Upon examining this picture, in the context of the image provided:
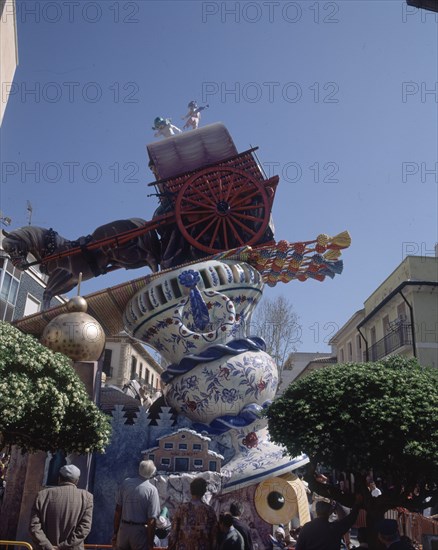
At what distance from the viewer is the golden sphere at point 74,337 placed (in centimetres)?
1203

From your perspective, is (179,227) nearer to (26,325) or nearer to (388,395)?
(26,325)

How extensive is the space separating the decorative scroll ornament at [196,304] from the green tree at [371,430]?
529 cm

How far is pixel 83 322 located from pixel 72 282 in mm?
3666

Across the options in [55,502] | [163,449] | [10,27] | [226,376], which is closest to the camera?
[55,502]

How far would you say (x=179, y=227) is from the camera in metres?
15.5

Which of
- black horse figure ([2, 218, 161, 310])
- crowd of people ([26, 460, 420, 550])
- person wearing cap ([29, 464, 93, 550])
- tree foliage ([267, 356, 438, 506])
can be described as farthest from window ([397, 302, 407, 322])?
person wearing cap ([29, 464, 93, 550])

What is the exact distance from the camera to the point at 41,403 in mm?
7965

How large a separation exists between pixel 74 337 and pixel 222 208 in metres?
5.86

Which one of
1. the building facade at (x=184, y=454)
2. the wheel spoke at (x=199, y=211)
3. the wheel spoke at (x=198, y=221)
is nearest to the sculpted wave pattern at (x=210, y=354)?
the building facade at (x=184, y=454)

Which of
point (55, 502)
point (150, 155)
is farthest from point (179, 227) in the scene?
point (55, 502)

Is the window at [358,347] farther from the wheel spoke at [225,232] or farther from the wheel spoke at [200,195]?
the wheel spoke at [200,195]

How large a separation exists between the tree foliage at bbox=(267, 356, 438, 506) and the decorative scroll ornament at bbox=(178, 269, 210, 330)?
5.18m

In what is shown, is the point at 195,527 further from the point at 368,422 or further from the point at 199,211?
the point at 199,211

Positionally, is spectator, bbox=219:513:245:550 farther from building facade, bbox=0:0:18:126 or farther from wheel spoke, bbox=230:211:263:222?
building facade, bbox=0:0:18:126
